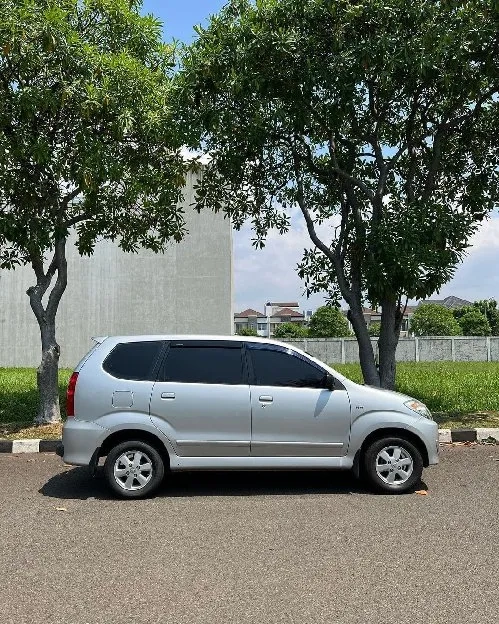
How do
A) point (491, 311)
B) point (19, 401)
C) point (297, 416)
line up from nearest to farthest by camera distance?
1. point (297, 416)
2. point (19, 401)
3. point (491, 311)

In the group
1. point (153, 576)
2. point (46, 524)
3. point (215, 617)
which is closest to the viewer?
point (215, 617)

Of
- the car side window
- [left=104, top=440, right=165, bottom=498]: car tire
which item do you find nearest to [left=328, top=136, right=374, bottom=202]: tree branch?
the car side window

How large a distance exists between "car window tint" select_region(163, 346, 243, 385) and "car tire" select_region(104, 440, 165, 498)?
740 mm

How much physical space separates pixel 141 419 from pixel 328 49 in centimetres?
678

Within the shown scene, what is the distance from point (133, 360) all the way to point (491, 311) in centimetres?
8288

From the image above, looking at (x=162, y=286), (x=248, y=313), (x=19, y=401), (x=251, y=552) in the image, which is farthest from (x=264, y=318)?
(x=251, y=552)

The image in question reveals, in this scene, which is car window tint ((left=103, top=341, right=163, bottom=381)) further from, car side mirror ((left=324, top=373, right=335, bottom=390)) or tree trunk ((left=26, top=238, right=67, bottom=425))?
tree trunk ((left=26, top=238, right=67, bottom=425))

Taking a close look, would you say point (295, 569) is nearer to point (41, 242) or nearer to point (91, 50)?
point (41, 242)

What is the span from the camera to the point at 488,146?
12.0 meters

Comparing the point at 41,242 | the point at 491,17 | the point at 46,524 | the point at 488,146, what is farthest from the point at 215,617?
the point at 488,146

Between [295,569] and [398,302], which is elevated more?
[398,302]

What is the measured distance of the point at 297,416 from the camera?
6.38 meters

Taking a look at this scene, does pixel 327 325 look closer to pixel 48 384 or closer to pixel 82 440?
pixel 48 384

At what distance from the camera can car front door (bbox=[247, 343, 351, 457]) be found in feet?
20.9
